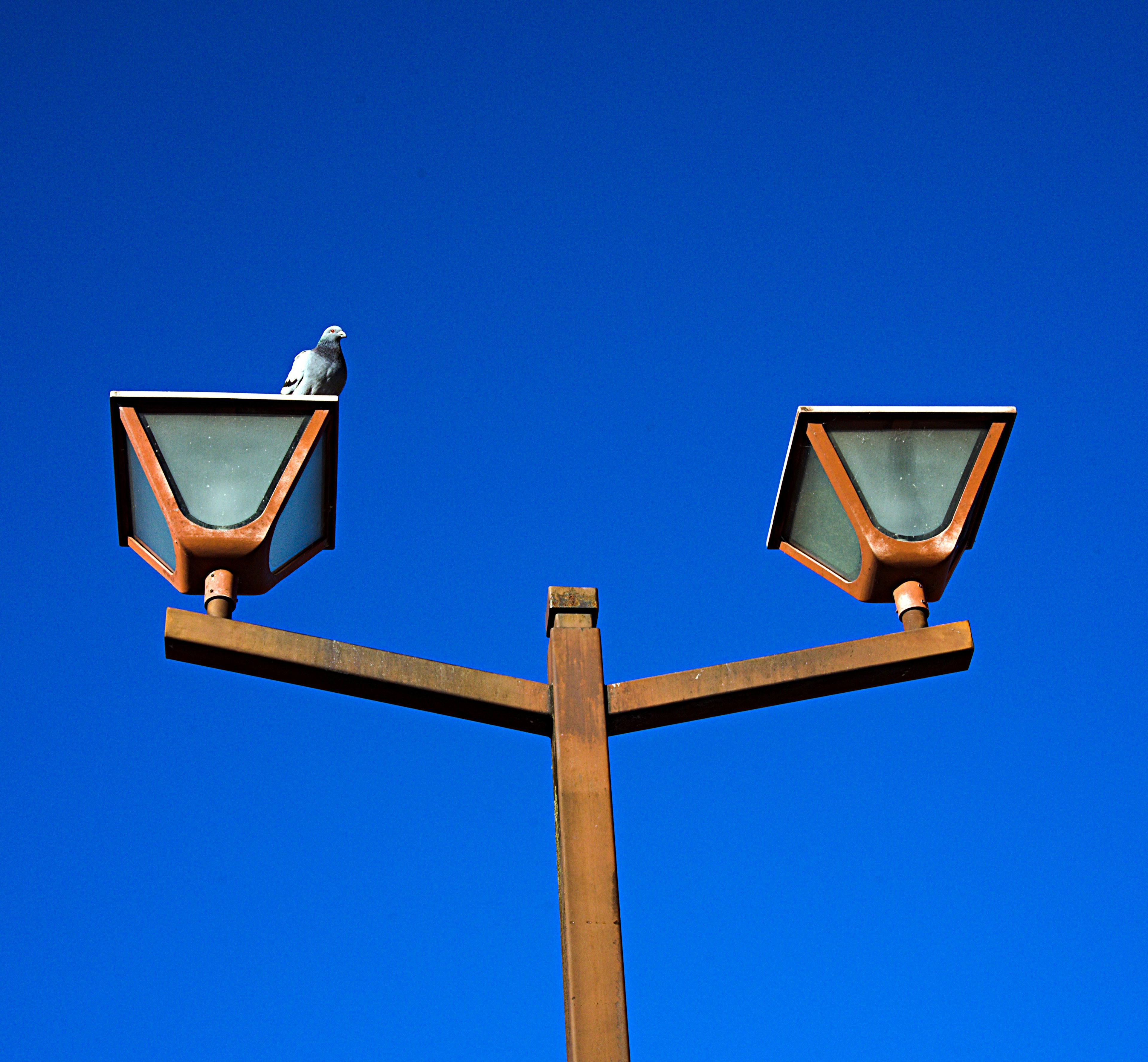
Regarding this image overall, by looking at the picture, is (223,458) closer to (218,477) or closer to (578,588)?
(218,477)

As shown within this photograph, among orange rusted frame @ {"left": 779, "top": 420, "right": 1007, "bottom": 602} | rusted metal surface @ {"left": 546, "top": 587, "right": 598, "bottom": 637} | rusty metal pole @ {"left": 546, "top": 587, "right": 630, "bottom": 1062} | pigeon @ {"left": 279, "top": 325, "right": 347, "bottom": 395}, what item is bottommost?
rusty metal pole @ {"left": 546, "top": 587, "right": 630, "bottom": 1062}

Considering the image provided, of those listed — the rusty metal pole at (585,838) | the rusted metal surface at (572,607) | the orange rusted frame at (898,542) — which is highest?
the orange rusted frame at (898,542)

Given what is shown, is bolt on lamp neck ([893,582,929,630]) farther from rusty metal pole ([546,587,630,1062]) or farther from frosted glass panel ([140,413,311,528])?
frosted glass panel ([140,413,311,528])

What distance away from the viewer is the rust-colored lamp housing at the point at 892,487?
12.1 ft

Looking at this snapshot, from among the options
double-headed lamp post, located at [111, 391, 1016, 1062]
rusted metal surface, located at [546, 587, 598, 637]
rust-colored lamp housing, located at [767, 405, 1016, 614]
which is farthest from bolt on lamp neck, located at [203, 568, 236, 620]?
rust-colored lamp housing, located at [767, 405, 1016, 614]

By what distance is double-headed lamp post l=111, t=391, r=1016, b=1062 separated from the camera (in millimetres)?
3135

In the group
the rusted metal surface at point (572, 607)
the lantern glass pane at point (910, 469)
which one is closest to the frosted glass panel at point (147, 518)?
the rusted metal surface at point (572, 607)

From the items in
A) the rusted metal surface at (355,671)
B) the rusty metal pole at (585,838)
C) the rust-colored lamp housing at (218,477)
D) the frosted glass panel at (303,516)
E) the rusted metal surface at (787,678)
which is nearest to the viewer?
the rusty metal pole at (585,838)

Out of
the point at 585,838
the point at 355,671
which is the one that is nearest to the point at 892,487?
the point at 585,838

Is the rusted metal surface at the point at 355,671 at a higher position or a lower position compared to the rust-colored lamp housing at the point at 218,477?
lower

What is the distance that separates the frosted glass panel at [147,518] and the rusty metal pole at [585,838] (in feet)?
3.25

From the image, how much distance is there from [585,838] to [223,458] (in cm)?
136

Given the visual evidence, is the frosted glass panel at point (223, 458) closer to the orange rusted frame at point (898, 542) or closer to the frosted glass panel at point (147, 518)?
the frosted glass panel at point (147, 518)

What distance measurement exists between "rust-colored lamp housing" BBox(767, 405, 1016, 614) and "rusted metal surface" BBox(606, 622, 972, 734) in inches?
7.8
